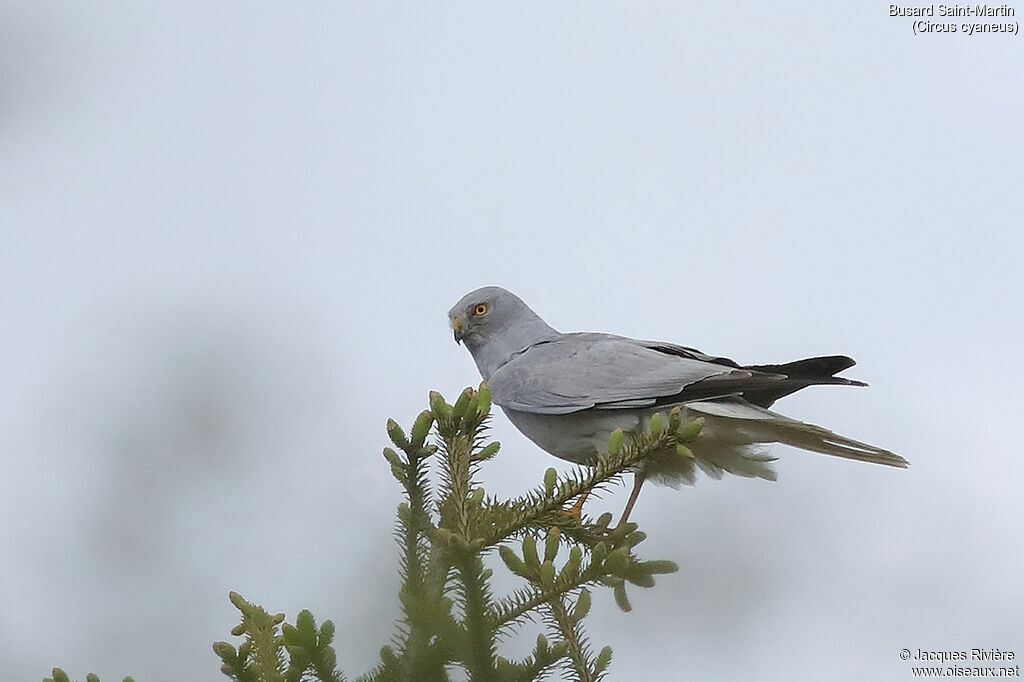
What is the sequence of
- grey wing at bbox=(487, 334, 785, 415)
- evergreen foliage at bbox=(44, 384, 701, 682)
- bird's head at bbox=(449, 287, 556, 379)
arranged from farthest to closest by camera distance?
bird's head at bbox=(449, 287, 556, 379), grey wing at bbox=(487, 334, 785, 415), evergreen foliage at bbox=(44, 384, 701, 682)

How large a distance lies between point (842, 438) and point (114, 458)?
467cm

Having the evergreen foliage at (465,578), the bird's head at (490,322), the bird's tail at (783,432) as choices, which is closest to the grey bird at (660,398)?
the bird's tail at (783,432)

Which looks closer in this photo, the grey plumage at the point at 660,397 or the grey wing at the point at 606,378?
the grey plumage at the point at 660,397

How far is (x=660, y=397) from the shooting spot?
4316mm

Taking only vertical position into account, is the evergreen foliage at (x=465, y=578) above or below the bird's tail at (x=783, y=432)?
below

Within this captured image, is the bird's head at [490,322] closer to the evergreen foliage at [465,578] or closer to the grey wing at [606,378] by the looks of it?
the grey wing at [606,378]

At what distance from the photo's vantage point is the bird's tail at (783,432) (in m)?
4.00

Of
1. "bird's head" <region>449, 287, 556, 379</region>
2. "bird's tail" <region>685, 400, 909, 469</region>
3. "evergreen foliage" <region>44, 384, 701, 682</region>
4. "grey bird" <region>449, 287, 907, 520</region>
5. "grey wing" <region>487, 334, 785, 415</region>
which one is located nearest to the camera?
"evergreen foliage" <region>44, 384, 701, 682</region>

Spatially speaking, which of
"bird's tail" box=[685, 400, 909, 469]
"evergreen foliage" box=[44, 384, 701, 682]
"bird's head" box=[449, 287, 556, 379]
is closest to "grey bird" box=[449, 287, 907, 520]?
"bird's tail" box=[685, 400, 909, 469]

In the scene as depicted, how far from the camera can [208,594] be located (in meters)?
5.71

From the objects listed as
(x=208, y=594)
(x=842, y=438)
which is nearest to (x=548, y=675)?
(x=842, y=438)

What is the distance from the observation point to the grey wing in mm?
4293

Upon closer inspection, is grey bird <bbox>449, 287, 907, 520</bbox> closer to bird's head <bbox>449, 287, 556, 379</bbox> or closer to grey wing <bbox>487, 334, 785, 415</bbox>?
grey wing <bbox>487, 334, 785, 415</bbox>

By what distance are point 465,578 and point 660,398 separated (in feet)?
7.11
